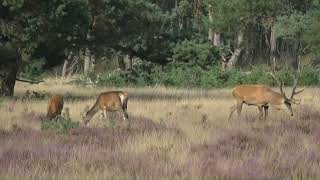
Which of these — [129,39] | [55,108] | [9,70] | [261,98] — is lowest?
[55,108]

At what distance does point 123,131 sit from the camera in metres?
13.6

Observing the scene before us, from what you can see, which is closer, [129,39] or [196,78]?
[129,39]

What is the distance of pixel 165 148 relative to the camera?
10.9 meters

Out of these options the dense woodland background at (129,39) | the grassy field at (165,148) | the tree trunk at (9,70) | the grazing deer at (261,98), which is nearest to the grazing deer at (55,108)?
the grassy field at (165,148)

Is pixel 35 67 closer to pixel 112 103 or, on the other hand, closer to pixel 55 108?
pixel 112 103

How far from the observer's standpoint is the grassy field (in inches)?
347

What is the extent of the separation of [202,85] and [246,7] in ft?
27.9

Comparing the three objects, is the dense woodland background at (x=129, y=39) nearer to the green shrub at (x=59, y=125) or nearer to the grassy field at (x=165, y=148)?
the grassy field at (x=165, y=148)

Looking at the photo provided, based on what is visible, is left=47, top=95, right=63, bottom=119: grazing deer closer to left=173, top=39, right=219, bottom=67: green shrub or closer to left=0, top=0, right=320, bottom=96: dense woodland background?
left=0, top=0, right=320, bottom=96: dense woodland background

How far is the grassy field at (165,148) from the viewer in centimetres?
880

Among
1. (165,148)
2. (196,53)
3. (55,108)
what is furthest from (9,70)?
(165,148)

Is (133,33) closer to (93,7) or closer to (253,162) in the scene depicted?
(93,7)

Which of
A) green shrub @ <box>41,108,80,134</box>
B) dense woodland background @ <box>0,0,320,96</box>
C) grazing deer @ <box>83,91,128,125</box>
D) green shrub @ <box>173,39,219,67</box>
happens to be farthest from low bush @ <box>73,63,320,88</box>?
green shrub @ <box>41,108,80,134</box>

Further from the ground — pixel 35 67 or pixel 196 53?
pixel 196 53
